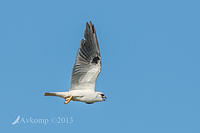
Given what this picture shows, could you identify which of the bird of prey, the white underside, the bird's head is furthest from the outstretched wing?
the bird's head

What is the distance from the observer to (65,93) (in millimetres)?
37688

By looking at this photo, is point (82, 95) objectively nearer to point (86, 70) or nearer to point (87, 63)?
point (86, 70)

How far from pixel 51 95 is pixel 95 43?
2371 millimetres

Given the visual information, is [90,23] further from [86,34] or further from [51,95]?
[51,95]

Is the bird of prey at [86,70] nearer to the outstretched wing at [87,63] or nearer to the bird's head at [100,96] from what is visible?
the outstretched wing at [87,63]

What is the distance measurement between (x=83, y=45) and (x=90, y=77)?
1.19 m

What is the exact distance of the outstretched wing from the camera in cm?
3750

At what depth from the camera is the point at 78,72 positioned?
37.6 m

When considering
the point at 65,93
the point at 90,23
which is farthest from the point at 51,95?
the point at 90,23

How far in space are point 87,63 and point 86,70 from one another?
25 cm

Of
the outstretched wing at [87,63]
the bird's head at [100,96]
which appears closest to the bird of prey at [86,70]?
the outstretched wing at [87,63]

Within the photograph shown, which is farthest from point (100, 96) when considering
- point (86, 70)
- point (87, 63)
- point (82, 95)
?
point (87, 63)

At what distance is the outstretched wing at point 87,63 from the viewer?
1476 inches

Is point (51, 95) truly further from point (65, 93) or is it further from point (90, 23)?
point (90, 23)
